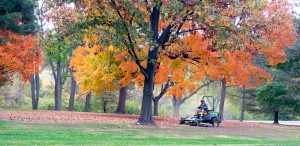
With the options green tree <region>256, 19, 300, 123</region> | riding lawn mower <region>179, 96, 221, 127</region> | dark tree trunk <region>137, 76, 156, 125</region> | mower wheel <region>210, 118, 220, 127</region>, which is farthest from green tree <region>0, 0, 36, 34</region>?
green tree <region>256, 19, 300, 123</region>

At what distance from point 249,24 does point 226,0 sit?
5.70ft

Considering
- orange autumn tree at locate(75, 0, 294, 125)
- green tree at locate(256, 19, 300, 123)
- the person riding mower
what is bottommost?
the person riding mower

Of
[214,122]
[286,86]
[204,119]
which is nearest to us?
[204,119]

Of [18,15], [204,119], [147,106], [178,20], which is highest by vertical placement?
[18,15]

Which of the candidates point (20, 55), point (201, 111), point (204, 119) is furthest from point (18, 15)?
point (204, 119)

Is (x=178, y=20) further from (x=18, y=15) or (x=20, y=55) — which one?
(x=20, y=55)

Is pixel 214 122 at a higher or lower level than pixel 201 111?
lower

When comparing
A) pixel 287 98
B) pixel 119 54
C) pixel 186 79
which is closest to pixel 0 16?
pixel 119 54

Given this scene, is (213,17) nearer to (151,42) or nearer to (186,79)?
(151,42)

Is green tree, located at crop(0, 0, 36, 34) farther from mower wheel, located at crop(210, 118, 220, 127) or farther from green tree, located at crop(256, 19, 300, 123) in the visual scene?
green tree, located at crop(256, 19, 300, 123)

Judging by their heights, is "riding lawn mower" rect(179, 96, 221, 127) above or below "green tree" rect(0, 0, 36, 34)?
below

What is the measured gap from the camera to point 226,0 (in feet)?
62.9

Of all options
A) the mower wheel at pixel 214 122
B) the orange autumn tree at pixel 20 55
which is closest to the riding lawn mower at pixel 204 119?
the mower wheel at pixel 214 122

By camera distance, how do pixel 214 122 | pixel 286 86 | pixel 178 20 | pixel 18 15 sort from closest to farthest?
pixel 178 20, pixel 18 15, pixel 214 122, pixel 286 86
